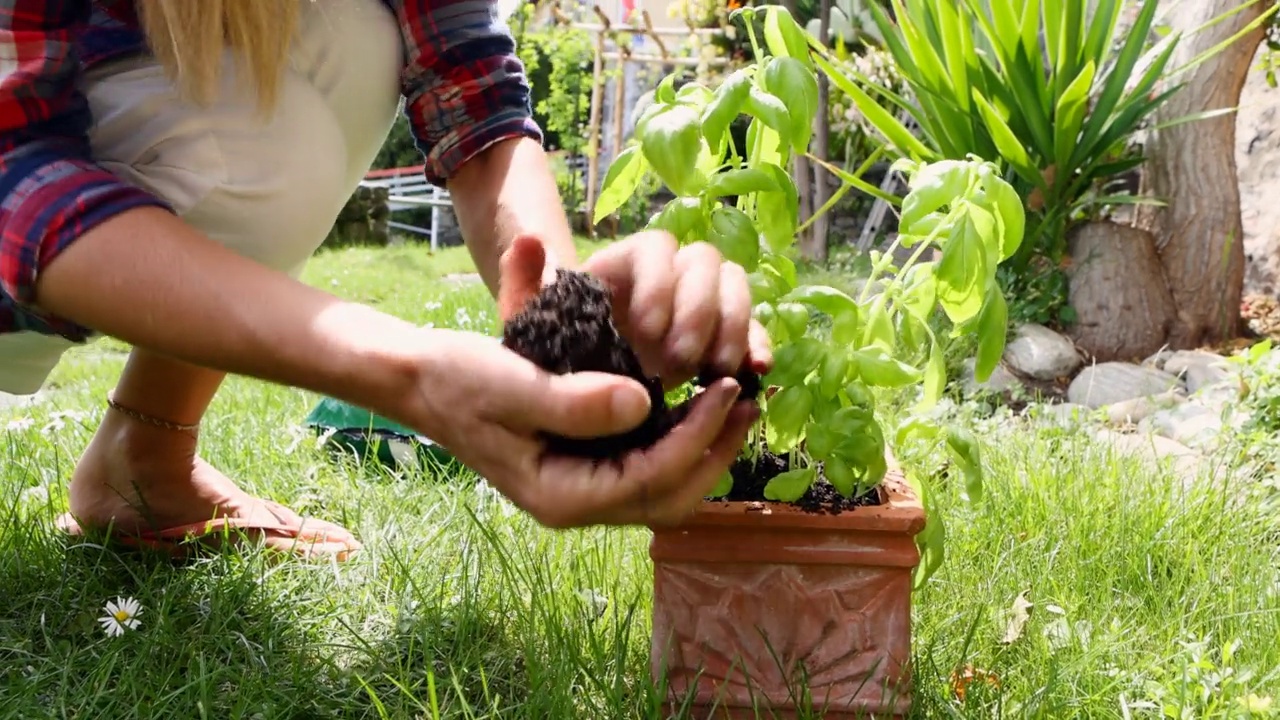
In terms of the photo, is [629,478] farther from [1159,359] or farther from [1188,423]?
[1159,359]

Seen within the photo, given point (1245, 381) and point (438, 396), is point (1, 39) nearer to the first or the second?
point (438, 396)

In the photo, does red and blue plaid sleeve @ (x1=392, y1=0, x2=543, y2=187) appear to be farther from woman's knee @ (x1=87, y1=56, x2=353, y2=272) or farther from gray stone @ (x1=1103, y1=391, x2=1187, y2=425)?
gray stone @ (x1=1103, y1=391, x2=1187, y2=425)

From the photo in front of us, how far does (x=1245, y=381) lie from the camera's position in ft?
6.62

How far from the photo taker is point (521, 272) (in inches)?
32.2

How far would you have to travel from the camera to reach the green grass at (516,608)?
1061mm

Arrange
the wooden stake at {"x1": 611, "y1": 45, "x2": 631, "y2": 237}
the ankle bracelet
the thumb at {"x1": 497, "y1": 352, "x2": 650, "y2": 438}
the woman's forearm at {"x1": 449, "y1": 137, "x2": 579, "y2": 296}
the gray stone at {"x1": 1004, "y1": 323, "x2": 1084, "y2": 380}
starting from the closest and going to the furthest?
the thumb at {"x1": 497, "y1": 352, "x2": 650, "y2": 438} < the woman's forearm at {"x1": 449, "y1": 137, "x2": 579, "y2": 296} < the ankle bracelet < the gray stone at {"x1": 1004, "y1": 323, "x2": 1084, "y2": 380} < the wooden stake at {"x1": 611, "y1": 45, "x2": 631, "y2": 237}

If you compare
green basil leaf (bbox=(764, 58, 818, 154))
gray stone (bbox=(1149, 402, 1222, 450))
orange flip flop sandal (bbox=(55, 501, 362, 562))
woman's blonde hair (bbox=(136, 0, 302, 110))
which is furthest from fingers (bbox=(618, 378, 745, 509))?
gray stone (bbox=(1149, 402, 1222, 450))

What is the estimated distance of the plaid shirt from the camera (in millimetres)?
862

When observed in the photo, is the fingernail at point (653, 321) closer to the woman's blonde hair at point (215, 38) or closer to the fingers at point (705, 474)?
the fingers at point (705, 474)

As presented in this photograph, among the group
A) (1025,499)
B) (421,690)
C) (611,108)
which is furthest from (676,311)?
(611,108)

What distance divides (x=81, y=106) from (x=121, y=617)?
1.89 ft

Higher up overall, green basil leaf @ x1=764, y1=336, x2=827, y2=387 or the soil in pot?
green basil leaf @ x1=764, y1=336, x2=827, y2=387

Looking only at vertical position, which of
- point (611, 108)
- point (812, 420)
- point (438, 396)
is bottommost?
point (611, 108)

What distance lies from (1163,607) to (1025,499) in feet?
0.96
